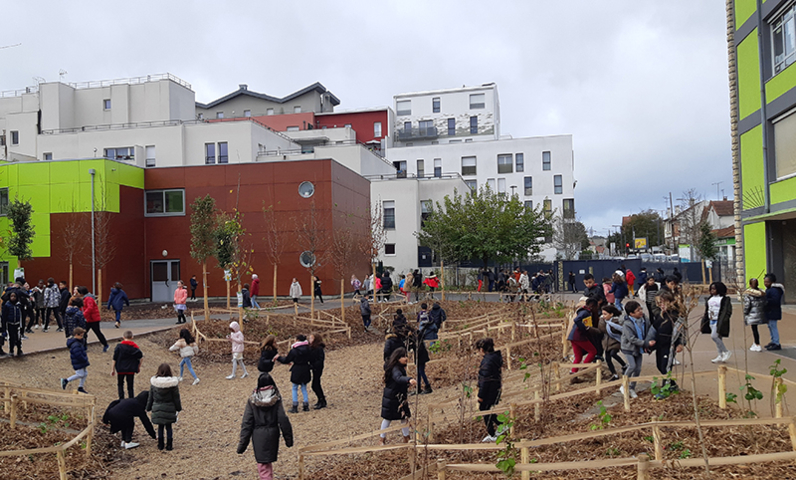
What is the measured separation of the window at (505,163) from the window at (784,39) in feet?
147

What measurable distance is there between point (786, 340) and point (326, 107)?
65209mm

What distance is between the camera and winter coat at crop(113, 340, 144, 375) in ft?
36.1

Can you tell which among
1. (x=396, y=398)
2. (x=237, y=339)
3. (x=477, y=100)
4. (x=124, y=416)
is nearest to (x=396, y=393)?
(x=396, y=398)

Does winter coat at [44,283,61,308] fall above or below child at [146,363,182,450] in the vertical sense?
above

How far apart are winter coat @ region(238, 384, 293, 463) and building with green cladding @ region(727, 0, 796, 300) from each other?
55.9 ft

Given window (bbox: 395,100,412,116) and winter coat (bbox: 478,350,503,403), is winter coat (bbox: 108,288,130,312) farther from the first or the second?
window (bbox: 395,100,412,116)

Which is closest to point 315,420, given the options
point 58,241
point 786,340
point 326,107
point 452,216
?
point 786,340

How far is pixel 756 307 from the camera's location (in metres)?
11.1

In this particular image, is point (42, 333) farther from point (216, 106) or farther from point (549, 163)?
point (216, 106)

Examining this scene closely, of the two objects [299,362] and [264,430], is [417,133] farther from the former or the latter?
[264,430]

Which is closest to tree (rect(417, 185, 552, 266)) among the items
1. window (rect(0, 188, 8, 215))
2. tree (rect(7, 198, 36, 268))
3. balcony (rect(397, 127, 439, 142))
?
tree (rect(7, 198, 36, 268))

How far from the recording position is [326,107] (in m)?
73.0

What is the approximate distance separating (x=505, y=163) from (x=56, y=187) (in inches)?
1814

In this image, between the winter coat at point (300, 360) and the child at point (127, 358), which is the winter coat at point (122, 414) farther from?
the winter coat at point (300, 360)
